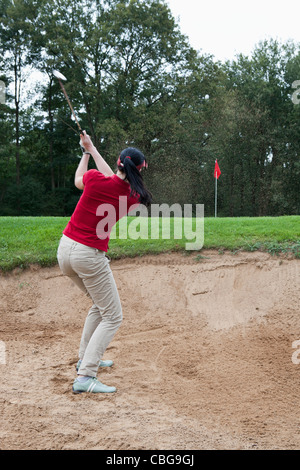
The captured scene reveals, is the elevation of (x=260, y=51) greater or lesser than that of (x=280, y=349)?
greater

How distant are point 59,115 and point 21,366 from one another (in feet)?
101

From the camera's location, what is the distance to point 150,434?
131 inches

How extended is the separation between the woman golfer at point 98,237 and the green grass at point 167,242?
10.2 ft

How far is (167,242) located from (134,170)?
374 cm

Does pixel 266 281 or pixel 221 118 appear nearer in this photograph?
pixel 266 281

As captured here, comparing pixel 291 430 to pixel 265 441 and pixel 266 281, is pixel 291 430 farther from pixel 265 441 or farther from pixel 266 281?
pixel 266 281

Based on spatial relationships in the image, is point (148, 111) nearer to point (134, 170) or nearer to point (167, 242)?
point (167, 242)

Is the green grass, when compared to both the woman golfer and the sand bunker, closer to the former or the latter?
the sand bunker

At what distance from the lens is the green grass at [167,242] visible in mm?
7359

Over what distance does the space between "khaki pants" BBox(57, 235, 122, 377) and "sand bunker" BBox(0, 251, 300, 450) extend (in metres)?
0.39

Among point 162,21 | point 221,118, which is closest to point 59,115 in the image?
point 162,21

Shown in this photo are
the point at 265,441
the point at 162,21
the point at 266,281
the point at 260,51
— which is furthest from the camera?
the point at 260,51

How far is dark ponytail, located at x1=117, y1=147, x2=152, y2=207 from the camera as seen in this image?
4.02m

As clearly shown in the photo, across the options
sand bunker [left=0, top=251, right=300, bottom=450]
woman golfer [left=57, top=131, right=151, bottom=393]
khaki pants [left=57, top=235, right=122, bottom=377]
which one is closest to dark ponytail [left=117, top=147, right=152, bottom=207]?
woman golfer [left=57, top=131, right=151, bottom=393]
